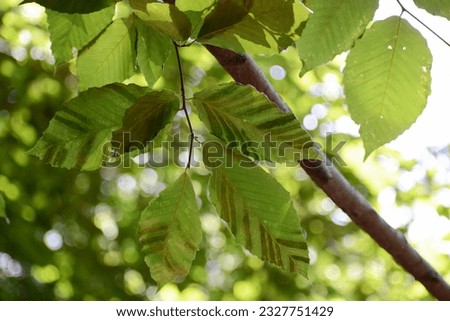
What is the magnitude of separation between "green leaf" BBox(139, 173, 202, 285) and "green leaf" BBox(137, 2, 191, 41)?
0.33 feet

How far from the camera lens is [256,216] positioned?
404 mm

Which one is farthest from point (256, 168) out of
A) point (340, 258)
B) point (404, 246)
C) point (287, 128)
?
point (340, 258)

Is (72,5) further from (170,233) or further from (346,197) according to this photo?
(346,197)

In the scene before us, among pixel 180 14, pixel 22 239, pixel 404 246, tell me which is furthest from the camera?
pixel 22 239

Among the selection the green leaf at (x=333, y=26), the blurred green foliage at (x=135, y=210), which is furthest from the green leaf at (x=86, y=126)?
the blurred green foliage at (x=135, y=210)

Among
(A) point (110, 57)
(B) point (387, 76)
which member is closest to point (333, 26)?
(B) point (387, 76)

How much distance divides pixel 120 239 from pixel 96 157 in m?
1.80

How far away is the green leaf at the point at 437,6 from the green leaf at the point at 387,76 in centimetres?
4

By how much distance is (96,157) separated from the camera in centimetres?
39

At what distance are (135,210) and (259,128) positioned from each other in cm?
182

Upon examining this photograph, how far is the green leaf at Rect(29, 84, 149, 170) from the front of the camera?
0.38m

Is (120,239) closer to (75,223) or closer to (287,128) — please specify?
(75,223)

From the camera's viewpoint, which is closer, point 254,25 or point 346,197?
point 254,25

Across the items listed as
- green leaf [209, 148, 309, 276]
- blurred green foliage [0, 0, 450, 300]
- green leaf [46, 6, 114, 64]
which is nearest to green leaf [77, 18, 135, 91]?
green leaf [46, 6, 114, 64]
